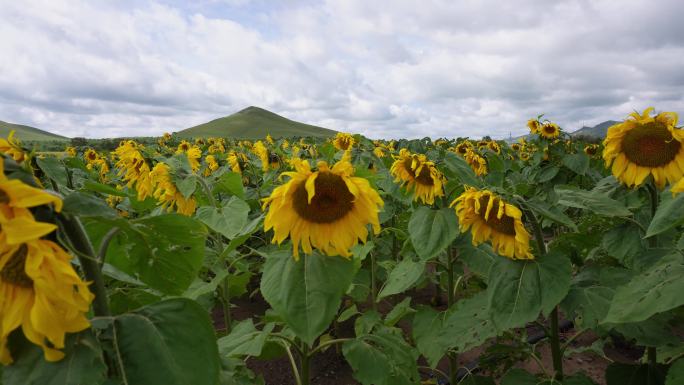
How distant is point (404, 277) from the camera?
2.64 metres

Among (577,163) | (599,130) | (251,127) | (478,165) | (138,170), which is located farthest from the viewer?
(251,127)

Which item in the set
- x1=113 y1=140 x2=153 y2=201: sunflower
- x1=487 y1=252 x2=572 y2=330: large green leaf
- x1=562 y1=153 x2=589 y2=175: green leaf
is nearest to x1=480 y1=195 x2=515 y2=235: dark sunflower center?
x1=487 y1=252 x2=572 y2=330: large green leaf

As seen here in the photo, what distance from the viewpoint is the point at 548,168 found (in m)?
7.05

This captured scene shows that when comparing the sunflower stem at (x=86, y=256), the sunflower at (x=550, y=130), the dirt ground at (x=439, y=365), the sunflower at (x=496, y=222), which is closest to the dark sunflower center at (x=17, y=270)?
the sunflower stem at (x=86, y=256)

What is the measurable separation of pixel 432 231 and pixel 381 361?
0.77 metres

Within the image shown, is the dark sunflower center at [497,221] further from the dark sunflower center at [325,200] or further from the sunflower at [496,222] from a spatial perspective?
the dark sunflower center at [325,200]

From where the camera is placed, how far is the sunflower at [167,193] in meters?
3.48

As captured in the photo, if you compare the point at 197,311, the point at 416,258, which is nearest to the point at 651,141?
the point at 416,258

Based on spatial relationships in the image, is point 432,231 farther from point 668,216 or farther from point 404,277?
point 668,216

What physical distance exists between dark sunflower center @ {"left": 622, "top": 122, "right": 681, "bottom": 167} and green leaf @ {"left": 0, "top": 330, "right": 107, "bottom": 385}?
3089 mm

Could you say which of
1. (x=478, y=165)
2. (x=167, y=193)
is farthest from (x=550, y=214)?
(x=478, y=165)

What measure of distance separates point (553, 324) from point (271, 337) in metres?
1.53

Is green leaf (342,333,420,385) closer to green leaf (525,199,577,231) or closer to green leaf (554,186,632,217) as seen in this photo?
green leaf (525,199,577,231)

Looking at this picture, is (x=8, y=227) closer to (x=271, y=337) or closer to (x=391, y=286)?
(x=271, y=337)
